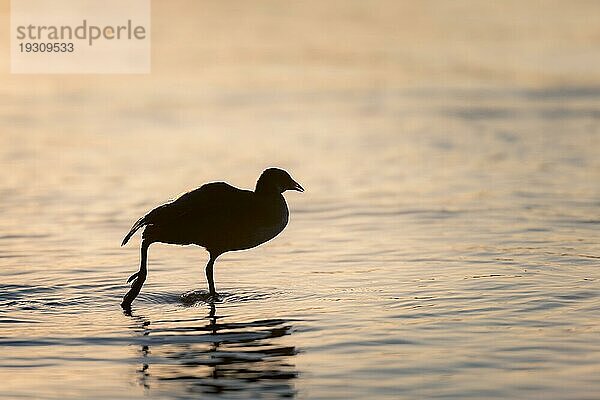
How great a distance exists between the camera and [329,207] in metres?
18.4

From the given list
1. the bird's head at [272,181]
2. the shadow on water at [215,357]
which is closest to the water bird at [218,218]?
the bird's head at [272,181]

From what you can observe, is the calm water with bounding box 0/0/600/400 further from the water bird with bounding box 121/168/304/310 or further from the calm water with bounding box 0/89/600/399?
the water bird with bounding box 121/168/304/310

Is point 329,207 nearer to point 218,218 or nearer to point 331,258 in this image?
point 331,258

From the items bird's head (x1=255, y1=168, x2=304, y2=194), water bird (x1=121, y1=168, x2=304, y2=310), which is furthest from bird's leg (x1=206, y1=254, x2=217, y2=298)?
bird's head (x1=255, y1=168, x2=304, y2=194)

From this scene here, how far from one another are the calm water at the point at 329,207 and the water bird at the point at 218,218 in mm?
516

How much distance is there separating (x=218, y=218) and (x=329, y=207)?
4931mm

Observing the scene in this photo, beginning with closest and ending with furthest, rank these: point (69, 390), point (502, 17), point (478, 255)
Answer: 1. point (69, 390)
2. point (478, 255)
3. point (502, 17)

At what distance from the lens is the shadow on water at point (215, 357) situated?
9.99 meters

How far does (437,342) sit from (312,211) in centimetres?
721

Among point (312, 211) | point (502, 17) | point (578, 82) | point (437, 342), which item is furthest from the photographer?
point (502, 17)

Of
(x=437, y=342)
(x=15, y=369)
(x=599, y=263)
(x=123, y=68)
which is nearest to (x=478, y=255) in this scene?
(x=599, y=263)

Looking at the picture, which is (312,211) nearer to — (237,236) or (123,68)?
(237,236)

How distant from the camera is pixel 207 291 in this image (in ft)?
45.0

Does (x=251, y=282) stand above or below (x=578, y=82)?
below
